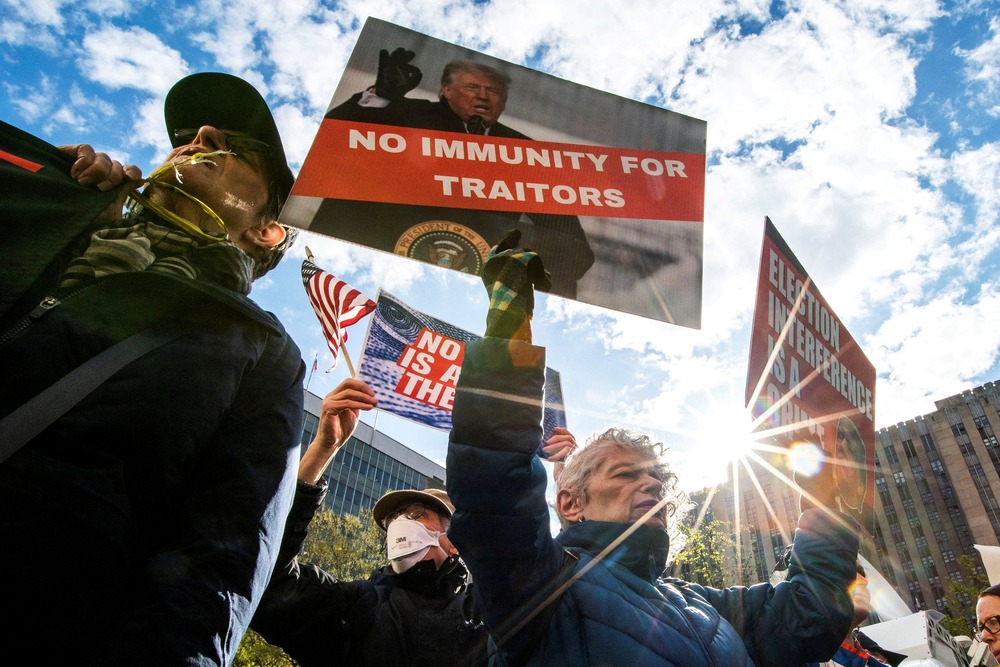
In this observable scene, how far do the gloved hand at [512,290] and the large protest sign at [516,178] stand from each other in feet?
4.58

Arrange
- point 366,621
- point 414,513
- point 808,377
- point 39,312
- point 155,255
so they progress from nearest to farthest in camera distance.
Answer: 1. point 39,312
2. point 155,255
3. point 366,621
4. point 808,377
5. point 414,513

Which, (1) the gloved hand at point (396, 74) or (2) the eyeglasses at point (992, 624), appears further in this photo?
(2) the eyeglasses at point (992, 624)

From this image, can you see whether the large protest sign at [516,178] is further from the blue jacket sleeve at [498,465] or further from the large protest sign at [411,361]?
the blue jacket sleeve at [498,465]

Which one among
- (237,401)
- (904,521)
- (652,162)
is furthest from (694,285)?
(904,521)

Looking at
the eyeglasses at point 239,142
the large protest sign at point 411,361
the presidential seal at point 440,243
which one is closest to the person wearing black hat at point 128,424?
the eyeglasses at point 239,142

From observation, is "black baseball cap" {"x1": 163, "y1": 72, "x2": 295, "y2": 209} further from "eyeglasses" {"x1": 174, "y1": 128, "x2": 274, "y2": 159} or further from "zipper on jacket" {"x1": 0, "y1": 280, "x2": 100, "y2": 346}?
"zipper on jacket" {"x1": 0, "y1": 280, "x2": 100, "y2": 346}

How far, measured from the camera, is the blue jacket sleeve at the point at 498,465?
1625mm

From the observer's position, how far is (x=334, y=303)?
3834 millimetres

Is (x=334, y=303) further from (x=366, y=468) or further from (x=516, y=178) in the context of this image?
(x=366, y=468)

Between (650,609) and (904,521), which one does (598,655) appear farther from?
(904,521)

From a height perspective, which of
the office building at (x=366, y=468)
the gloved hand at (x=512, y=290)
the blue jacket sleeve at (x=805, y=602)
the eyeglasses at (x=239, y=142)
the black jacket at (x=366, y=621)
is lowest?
the black jacket at (x=366, y=621)

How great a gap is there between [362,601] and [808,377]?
8.59 ft

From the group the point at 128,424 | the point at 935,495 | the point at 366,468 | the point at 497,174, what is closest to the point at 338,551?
the point at 497,174

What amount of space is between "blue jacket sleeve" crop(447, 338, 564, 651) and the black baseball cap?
104 cm
